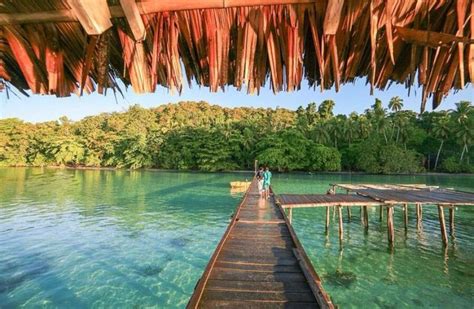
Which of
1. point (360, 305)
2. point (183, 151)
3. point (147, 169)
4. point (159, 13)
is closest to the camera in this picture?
point (159, 13)

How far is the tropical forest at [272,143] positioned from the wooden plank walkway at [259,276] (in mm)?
39809

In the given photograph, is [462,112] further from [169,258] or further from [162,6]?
[162,6]

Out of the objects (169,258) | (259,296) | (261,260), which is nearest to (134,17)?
(259,296)

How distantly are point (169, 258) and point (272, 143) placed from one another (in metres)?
37.6

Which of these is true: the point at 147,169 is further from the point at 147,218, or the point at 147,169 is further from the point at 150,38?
the point at 150,38

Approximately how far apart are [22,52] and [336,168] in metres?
46.1

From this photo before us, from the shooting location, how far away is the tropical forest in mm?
44688

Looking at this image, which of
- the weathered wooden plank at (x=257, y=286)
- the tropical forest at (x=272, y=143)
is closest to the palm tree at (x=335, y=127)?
the tropical forest at (x=272, y=143)

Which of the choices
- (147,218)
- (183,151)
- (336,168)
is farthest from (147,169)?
(147,218)

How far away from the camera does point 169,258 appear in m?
10.1

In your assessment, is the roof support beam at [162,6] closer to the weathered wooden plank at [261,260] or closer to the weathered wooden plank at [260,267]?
the weathered wooden plank at [260,267]

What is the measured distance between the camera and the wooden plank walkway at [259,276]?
314 cm

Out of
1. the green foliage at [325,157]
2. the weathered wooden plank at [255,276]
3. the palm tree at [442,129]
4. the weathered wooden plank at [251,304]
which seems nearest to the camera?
the weathered wooden plank at [251,304]

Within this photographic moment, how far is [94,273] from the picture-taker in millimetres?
8953
